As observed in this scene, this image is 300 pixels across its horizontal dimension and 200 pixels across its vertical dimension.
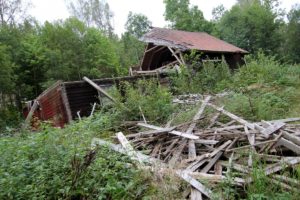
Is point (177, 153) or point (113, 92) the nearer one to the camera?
point (177, 153)

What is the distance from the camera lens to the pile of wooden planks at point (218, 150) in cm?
379

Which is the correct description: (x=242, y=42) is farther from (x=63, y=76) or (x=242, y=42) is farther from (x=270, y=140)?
(x=270, y=140)

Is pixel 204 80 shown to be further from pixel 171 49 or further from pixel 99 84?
pixel 171 49

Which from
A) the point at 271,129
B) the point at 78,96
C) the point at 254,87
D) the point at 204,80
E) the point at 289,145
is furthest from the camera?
the point at 78,96

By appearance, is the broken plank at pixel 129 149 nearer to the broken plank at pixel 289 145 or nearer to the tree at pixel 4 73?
the broken plank at pixel 289 145

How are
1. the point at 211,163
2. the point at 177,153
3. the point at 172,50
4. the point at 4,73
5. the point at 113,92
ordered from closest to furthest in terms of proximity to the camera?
the point at 211,163, the point at 177,153, the point at 113,92, the point at 172,50, the point at 4,73

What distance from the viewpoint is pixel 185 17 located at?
29.9 metres

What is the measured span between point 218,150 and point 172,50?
1134 cm

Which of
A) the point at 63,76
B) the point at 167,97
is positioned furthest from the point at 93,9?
the point at 167,97

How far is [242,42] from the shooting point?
27.2 meters

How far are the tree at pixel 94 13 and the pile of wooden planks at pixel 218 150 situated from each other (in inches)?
1265

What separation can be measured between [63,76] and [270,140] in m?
23.6

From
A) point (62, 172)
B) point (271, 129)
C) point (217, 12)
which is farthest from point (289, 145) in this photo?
point (217, 12)

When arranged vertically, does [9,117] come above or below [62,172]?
below
